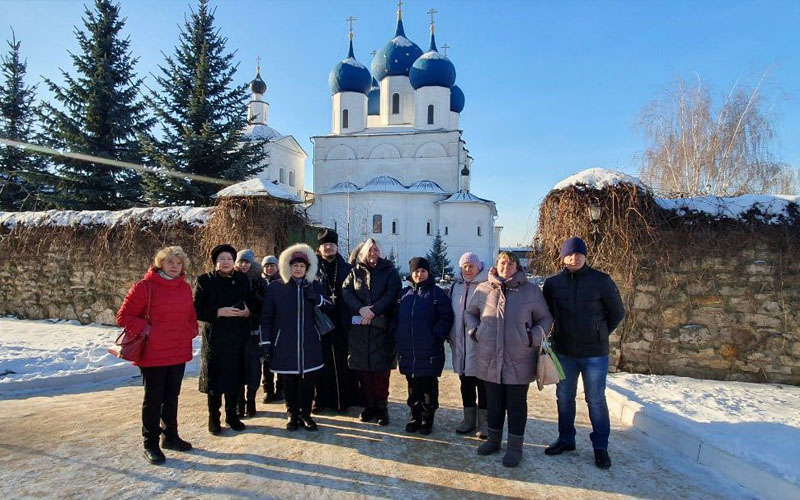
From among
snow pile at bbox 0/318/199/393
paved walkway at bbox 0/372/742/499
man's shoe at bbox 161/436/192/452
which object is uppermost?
snow pile at bbox 0/318/199/393

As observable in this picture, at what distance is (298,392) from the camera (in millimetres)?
4098

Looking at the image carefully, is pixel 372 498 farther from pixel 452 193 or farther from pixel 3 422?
pixel 452 193

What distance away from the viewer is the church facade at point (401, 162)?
29297 millimetres

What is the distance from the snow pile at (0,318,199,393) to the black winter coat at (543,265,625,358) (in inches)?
199

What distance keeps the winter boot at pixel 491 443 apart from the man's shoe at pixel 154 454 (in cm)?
242

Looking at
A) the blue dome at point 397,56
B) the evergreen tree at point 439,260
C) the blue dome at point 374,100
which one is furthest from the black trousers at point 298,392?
→ the blue dome at point 374,100

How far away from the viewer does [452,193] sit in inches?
1208

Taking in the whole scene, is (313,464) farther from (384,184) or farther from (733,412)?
(384,184)

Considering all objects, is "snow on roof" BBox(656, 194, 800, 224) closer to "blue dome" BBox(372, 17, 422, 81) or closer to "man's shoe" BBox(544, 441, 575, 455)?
"man's shoe" BBox(544, 441, 575, 455)

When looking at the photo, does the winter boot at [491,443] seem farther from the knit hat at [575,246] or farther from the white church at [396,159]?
the white church at [396,159]

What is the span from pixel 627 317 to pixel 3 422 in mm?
6943

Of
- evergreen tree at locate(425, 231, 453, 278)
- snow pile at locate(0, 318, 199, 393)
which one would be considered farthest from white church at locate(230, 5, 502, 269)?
snow pile at locate(0, 318, 199, 393)

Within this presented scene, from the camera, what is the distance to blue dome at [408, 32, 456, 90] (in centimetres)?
2980

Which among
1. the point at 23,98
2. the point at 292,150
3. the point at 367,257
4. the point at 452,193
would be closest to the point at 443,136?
the point at 452,193
